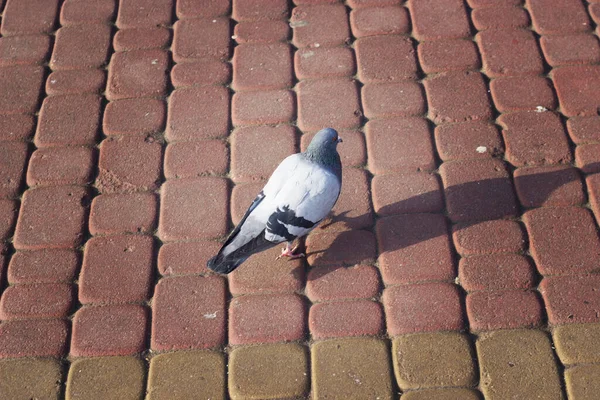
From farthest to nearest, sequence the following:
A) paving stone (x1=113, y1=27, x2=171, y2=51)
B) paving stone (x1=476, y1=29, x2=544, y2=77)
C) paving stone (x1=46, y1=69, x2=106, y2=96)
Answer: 1. paving stone (x1=113, y1=27, x2=171, y2=51)
2. paving stone (x1=46, y1=69, x2=106, y2=96)
3. paving stone (x1=476, y1=29, x2=544, y2=77)

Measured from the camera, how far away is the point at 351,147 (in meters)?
→ 3.90

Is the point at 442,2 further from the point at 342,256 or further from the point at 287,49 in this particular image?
the point at 342,256

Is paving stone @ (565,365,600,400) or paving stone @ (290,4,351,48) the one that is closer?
paving stone @ (565,365,600,400)

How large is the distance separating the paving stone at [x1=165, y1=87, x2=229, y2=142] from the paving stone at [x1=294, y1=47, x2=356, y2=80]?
1.75 ft

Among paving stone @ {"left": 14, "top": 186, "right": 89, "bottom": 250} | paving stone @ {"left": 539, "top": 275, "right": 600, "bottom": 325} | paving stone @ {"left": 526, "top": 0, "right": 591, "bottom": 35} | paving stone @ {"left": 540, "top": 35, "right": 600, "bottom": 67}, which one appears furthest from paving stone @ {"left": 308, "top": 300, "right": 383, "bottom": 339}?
paving stone @ {"left": 526, "top": 0, "right": 591, "bottom": 35}

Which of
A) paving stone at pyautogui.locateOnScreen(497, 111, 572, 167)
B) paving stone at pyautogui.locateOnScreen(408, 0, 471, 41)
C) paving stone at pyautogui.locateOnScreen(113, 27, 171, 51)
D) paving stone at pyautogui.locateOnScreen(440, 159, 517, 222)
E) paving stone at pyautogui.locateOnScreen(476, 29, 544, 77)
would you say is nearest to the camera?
paving stone at pyautogui.locateOnScreen(440, 159, 517, 222)

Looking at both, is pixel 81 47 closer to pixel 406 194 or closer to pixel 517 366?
pixel 406 194

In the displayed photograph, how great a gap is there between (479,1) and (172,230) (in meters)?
2.67

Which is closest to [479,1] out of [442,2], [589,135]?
[442,2]

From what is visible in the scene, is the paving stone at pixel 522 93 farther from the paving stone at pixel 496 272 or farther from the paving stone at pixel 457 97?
the paving stone at pixel 496 272

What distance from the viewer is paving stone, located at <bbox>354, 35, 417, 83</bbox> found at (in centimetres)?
420

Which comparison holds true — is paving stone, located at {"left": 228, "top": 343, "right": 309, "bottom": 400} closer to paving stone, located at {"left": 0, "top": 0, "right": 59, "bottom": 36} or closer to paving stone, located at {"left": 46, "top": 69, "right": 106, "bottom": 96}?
paving stone, located at {"left": 46, "top": 69, "right": 106, "bottom": 96}

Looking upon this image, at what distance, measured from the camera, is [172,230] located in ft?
11.9

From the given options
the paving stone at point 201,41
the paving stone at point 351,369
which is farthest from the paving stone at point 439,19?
the paving stone at point 351,369
